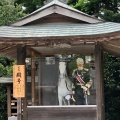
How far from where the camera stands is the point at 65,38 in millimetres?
7652

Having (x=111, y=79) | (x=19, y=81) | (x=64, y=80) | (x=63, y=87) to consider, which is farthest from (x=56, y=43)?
(x=111, y=79)

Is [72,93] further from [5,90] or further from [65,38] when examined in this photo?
[5,90]

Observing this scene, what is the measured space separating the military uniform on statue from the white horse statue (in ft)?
0.47

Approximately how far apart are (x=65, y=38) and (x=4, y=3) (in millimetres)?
8647

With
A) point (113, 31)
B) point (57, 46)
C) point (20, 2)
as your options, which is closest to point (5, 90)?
point (20, 2)

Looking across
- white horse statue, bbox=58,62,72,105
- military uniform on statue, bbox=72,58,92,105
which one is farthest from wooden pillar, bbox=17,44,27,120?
military uniform on statue, bbox=72,58,92,105

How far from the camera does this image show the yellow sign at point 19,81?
26.4 feet

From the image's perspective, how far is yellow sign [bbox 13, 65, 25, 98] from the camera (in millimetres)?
8047

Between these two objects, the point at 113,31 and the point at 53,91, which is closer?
the point at 113,31

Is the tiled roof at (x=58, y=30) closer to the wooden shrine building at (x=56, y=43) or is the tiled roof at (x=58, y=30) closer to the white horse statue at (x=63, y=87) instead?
the wooden shrine building at (x=56, y=43)

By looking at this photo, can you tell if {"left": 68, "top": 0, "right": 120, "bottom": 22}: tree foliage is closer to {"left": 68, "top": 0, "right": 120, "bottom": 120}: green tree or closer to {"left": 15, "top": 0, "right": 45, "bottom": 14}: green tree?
{"left": 68, "top": 0, "right": 120, "bottom": 120}: green tree

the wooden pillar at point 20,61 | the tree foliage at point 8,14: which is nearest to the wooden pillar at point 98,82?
the wooden pillar at point 20,61

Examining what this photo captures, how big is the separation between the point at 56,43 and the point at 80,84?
122 centimetres

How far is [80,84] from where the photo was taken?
8.22 metres
